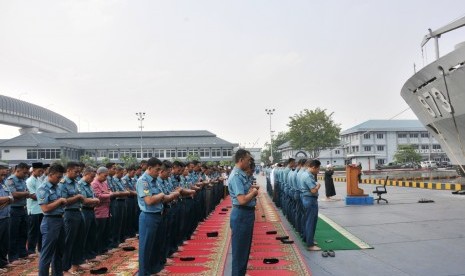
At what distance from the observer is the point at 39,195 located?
509cm

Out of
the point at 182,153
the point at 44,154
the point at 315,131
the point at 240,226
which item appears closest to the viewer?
the point at 240,226

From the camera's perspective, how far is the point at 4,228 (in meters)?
6.17

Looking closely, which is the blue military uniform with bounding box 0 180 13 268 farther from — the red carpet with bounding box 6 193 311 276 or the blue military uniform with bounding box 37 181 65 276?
the blue military uniform with bounding box 37 181 65 276

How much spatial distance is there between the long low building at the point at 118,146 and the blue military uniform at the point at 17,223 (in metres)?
53.9

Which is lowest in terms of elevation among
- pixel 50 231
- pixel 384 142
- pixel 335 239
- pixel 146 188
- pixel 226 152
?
pixel 335 239

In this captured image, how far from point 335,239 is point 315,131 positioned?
44.5 m

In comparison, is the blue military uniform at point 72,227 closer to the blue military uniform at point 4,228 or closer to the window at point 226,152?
the blue military uniform at point 4,228

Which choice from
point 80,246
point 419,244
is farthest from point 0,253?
point 419,244

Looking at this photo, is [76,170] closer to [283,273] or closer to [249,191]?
[249,191]

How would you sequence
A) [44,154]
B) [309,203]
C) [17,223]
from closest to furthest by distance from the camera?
[17,223], [309,203], [44,154]

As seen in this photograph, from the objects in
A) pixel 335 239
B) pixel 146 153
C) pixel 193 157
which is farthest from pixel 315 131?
pixel 335 239

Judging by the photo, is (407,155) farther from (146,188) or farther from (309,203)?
(146,188)

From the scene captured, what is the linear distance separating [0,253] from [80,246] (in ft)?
4.08

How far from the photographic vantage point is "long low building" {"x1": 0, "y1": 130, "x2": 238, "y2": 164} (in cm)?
5850
